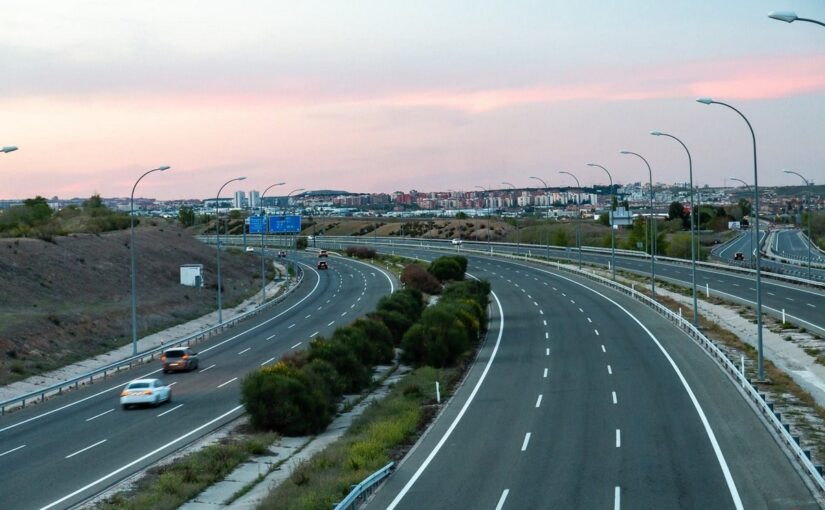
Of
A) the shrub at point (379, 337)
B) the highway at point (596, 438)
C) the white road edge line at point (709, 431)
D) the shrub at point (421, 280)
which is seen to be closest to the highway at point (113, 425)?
the shrub at point (379, 337)

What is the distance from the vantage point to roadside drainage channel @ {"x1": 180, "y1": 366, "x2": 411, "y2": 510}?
20872 mm

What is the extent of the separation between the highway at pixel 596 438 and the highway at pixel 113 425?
7386 mm

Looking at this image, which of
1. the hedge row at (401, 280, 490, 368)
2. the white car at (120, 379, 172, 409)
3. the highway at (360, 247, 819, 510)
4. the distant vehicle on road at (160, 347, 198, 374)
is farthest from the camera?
the distant vehicle on road at (160, 347, 198, 374)

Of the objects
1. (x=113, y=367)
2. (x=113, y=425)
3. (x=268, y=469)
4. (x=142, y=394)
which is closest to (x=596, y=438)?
(x=268, y=469)

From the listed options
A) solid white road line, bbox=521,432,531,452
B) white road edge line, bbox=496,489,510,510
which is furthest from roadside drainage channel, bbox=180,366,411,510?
solid white road line, bbox=521,432,531,452

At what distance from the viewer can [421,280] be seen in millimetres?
77438

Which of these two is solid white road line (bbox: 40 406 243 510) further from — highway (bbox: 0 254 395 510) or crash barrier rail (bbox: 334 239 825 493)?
crash barrier rail (bbox: 334 239 825 493)

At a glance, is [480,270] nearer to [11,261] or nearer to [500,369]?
[11,261]

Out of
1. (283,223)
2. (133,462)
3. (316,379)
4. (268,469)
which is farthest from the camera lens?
(283,223)

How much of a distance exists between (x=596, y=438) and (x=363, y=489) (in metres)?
7.96

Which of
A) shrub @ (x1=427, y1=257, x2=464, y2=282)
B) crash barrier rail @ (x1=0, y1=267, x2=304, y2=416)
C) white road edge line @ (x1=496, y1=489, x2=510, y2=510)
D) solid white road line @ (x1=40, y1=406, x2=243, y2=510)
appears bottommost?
crash barrier rail @ (x1=0, y1=267, x2=304, y2=416)

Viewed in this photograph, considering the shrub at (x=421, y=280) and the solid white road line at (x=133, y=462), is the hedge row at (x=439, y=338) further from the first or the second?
the shrub at (x=421, y=280)

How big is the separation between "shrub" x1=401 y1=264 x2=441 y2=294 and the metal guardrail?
2126 inches

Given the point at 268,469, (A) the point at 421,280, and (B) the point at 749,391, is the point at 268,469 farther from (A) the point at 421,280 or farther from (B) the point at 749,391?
(A) the point at 421,280
